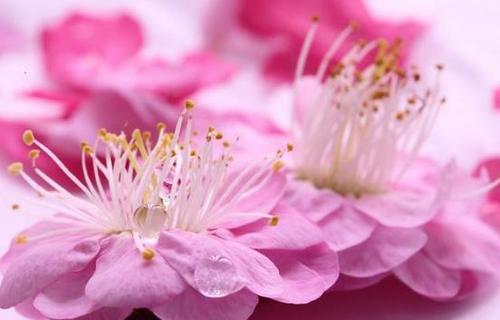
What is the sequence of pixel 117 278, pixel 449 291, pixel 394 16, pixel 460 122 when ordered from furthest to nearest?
pixel 394 16, pixel 460 122, pixel 449 291, pixel 117 278

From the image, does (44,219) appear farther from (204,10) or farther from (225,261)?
(204,10)

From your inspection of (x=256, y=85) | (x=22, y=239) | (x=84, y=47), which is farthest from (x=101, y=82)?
(x=22, y=239)

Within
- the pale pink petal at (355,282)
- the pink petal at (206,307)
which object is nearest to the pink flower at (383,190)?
the pale pink petal at (355,282)

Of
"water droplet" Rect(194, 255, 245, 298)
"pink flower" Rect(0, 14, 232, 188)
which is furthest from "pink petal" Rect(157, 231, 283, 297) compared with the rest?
"pink flower" Rect(0, 14, 232, 188)

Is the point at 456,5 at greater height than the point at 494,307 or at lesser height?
greater

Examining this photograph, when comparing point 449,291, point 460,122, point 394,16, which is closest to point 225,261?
point 449,291

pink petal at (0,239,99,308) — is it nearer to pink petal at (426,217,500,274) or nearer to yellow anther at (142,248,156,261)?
yellow anther at (142,248,156,261)

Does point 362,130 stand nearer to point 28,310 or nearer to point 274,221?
point 274,221
